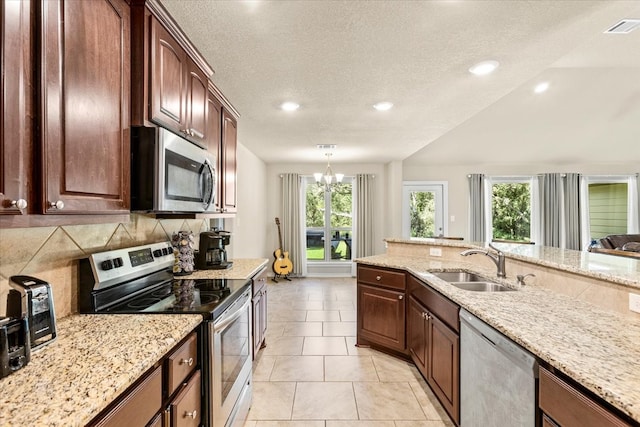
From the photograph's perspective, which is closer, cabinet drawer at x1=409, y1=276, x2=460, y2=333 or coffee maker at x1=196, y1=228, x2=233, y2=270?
cabinet drawer at x1=409, y1=276, x2=460, y2=333

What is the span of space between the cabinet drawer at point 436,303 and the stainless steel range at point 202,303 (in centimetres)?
129

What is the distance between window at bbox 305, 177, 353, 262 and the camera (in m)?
6.48

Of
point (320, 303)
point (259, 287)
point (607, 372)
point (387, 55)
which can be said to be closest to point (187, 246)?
point (259, 287)

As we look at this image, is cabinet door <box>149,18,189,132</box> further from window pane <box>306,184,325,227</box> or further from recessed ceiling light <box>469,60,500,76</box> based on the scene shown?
window pane <box>306,184,325,227</box>

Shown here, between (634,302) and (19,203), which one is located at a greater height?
(19,203)

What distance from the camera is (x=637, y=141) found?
5785 mm

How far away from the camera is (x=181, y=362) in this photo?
123 cm

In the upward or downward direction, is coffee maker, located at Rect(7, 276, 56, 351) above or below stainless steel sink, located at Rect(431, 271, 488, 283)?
above

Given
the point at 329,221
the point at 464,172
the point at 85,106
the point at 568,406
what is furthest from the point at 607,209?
the point at 85,106

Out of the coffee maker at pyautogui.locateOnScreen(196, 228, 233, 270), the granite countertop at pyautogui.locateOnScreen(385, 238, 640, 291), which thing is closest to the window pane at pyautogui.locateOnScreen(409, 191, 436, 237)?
the granite countertop at pyautogui.locateOnScreen(385, 238, 640, 291)

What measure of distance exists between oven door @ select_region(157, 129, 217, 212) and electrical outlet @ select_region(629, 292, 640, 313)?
7.16 ft

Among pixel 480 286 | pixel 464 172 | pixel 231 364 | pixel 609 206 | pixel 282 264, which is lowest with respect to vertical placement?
pixel 282 264

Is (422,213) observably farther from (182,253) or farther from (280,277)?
(182,253)

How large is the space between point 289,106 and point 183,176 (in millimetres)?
1557
